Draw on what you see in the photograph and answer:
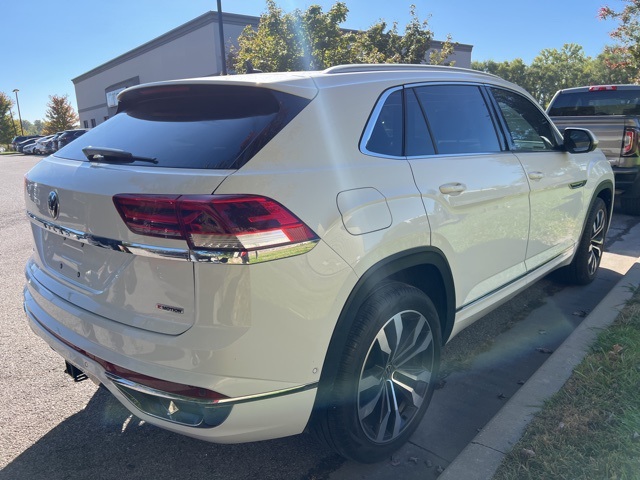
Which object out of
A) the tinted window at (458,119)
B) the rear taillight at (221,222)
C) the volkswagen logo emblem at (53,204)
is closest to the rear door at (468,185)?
the tinted window at (458,119)

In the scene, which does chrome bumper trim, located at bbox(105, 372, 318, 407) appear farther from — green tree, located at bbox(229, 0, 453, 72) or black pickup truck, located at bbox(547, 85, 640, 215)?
green tree, located at bbox(229, 0, 453, 72)

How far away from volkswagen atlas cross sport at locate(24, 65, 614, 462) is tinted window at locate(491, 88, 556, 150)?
750 millimetres

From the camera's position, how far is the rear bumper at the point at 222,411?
6.26ft

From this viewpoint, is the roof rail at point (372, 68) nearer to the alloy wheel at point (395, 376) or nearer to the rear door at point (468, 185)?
the rear door at point (468, 185)

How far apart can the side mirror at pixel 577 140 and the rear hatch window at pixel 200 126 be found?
8.88 ft

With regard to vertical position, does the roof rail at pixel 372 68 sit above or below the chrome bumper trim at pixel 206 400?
above

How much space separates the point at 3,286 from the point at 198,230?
429cm

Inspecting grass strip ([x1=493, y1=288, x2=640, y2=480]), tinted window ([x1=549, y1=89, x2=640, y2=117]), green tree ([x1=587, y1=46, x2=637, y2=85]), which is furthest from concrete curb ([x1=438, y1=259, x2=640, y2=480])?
green tree ([x1=587, y1=46, x2=637, y2=85])

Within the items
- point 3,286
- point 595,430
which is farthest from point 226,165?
point 3,286

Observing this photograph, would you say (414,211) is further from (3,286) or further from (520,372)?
(3,286)

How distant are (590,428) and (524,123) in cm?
218

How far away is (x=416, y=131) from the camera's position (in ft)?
8.78

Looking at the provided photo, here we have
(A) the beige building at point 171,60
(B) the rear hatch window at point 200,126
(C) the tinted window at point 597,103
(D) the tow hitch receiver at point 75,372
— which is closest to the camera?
(B) the rear hatch window at point 200,126

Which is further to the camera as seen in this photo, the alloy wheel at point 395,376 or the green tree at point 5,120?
the green tree at point 5,120
